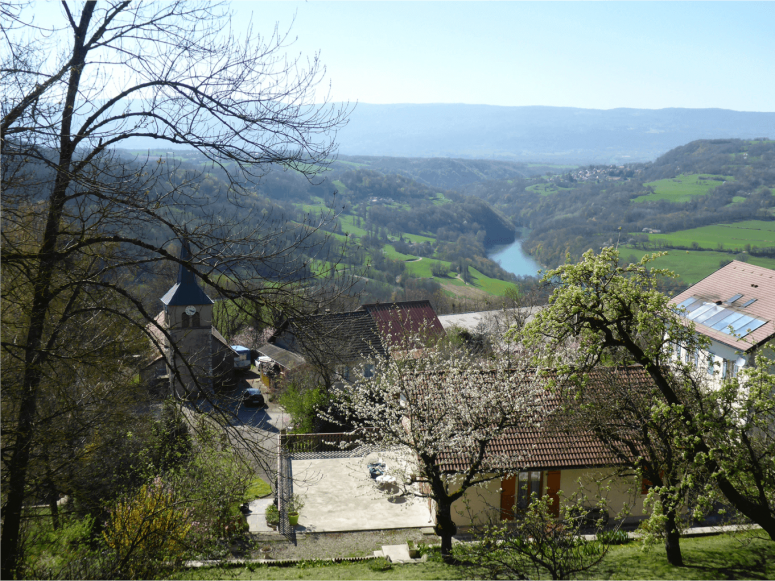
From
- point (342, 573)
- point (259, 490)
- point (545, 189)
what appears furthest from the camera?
point (545, 189)

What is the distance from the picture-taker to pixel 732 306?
29.3 meters

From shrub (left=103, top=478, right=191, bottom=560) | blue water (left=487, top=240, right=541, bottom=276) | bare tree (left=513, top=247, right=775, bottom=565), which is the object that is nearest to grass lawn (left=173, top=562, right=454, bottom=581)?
shrub (left=103, top=478, right=191, bottom=560)

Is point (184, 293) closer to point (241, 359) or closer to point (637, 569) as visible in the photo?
point (241, 359)

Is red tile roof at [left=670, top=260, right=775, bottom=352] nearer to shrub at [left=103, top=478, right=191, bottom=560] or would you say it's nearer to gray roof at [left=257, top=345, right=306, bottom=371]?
gray roof at [left=257, top=345, right=306, bottom=371]

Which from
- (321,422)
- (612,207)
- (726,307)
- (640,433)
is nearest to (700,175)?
(612,207)

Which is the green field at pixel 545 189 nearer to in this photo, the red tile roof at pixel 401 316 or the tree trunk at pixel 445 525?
the red tile roof at pixel 401 316

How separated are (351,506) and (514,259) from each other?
10700 centimetres

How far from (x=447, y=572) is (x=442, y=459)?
4.39 metres

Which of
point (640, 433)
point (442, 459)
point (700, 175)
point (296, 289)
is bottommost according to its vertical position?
point (442, 459)

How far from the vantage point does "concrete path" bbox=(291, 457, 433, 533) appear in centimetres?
1786

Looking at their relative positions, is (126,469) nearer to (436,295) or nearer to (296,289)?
(296,289)

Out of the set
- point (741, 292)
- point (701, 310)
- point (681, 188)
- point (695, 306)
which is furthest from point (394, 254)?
point (741, 292)

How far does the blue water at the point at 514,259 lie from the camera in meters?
112

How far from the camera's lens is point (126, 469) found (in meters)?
14.5
